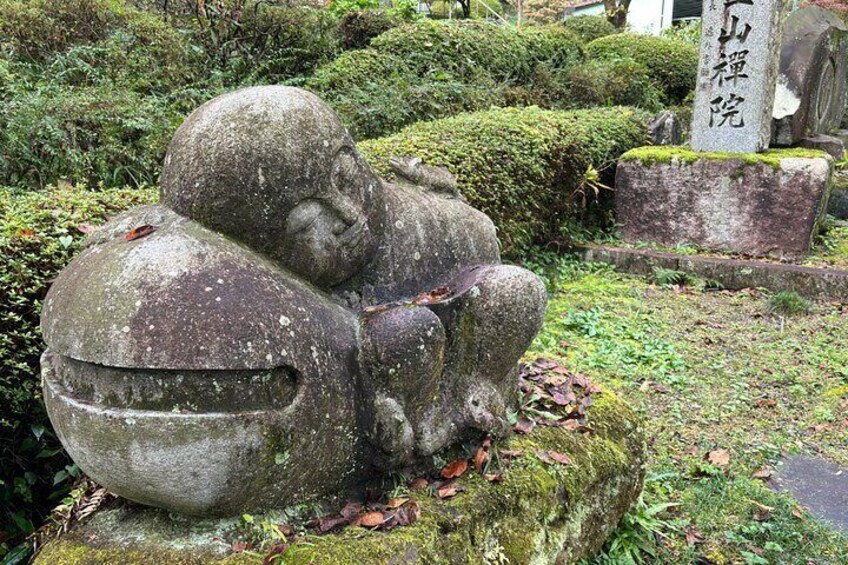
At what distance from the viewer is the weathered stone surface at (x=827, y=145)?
8.07 m

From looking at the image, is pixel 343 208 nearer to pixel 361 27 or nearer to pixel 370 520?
pixel 370 520

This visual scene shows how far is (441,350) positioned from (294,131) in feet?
2.38

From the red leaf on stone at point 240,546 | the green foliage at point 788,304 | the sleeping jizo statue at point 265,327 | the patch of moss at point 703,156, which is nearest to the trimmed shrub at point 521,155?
the patch of moss at point 703,156

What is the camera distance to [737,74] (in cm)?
650

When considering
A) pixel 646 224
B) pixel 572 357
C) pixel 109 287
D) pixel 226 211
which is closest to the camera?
pixel 109 287

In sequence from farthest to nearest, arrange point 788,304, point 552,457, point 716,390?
1. point 788,304
2. point 716,390
3. point 552,457

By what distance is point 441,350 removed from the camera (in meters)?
2.01

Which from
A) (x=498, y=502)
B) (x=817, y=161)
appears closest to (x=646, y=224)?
(x=817, y=161)

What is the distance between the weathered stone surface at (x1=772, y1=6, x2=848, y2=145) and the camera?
7730 millimetres

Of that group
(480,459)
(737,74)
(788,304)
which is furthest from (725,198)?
(480,459)

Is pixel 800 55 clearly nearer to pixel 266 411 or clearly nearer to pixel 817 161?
pixel 817 161

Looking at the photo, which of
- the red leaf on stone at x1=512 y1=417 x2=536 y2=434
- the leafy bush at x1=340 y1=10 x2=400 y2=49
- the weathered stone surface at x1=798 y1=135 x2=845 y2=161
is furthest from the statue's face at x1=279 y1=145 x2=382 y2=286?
the leafy bush at x1=340 y1=10 x2=400 y2=49

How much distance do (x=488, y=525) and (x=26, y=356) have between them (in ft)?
6.23

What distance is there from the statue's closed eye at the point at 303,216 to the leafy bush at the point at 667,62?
417 inches
